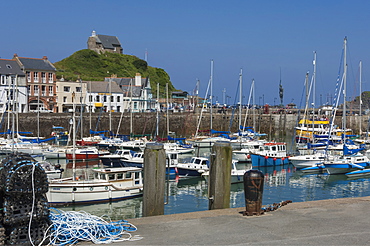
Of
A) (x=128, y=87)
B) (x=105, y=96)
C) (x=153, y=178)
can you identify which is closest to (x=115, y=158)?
(x=153, y=178)

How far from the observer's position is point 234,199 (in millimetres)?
26141

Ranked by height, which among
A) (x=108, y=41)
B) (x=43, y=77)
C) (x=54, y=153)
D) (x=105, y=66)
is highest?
(x=108, y=41)

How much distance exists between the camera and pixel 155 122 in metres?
67.4

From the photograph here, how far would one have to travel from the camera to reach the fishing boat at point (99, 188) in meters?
23.2

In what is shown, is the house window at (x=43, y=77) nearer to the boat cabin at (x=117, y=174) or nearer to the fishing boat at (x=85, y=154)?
the fishing boat at (x=85, y=154)

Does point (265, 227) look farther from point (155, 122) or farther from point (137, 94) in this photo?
point (137, 94)

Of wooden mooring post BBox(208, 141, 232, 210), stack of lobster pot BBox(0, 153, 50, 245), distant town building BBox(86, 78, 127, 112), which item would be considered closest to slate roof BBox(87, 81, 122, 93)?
distant town building BBox(86, 78, 127, 112)

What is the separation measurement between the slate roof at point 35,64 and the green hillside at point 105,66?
26.7 metres

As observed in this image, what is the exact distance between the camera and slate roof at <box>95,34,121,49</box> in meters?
120

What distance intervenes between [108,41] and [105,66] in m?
13.7

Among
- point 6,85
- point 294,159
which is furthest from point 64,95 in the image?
point 294,159

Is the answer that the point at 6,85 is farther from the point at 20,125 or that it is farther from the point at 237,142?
the point at 237,142

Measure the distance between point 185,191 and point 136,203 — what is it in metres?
4.77

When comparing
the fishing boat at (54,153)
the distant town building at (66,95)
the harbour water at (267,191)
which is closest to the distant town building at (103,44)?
the distant town building at (66,95)
